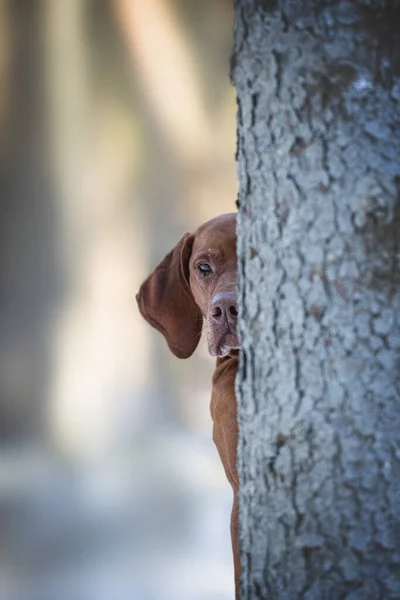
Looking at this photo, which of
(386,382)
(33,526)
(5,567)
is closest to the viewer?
(386,382)

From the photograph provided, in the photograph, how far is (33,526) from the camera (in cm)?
364

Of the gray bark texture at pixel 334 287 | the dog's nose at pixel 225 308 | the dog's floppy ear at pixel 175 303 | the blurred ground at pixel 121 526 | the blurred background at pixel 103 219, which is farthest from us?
the blurred background at pixel 103 219

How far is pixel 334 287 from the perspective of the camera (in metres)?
1.04

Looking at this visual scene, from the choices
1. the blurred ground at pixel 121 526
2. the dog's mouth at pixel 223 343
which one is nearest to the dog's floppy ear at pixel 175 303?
the dog's mouth at pixel 223 343

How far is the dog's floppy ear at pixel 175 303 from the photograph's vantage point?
94.6 inches

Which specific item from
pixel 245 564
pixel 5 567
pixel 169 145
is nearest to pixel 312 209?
pixel 245 564

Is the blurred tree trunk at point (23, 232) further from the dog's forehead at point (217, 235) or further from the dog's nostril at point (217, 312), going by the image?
the dog's nostril at point (217, 312)

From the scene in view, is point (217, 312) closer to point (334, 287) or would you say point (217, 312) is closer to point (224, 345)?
point (224, 345)

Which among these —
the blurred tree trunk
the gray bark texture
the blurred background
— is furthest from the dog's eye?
the blurred tree trunk

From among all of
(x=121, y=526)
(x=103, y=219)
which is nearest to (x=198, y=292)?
(x=121, y=526)

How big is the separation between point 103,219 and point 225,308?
7.48 ft

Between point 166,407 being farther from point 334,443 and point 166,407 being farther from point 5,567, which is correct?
point 334,443

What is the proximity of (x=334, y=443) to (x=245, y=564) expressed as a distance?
0.24 metres

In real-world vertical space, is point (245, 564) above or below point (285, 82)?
below
